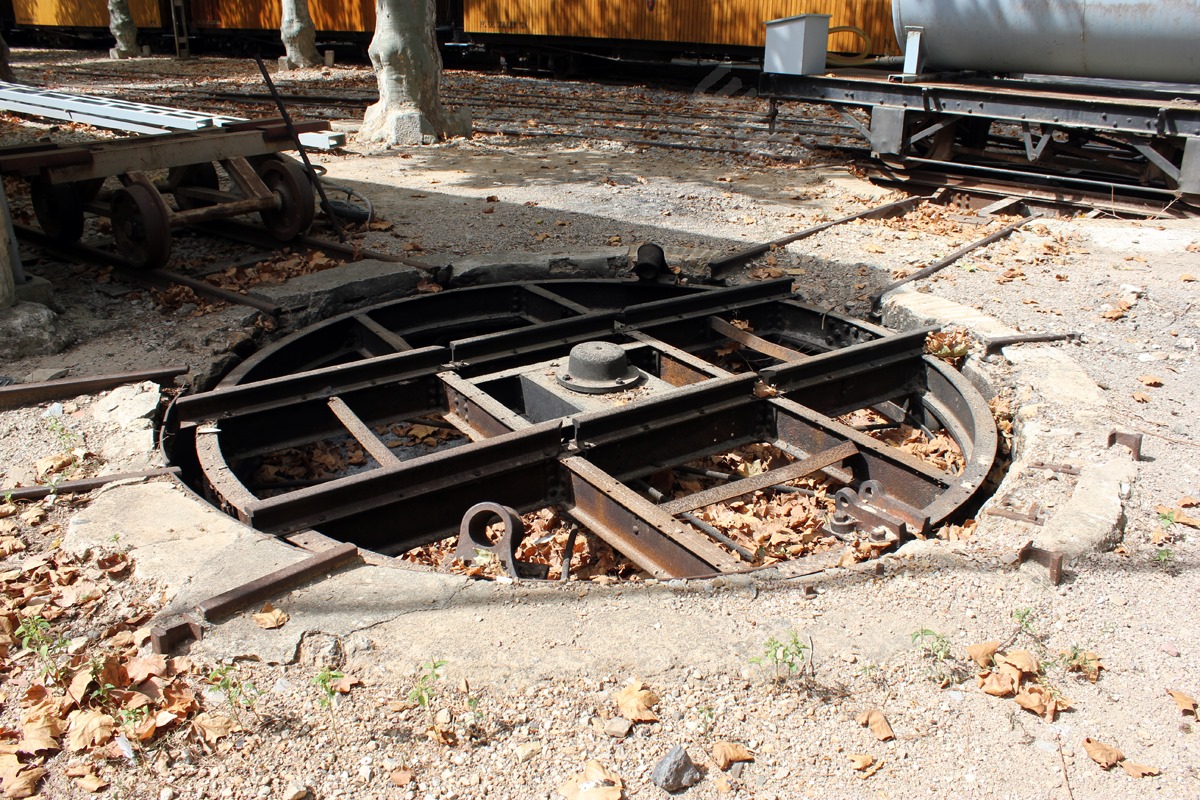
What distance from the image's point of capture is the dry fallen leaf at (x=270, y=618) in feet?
9.75

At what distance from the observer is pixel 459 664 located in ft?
9.34

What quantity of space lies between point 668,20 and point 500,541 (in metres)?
18.2

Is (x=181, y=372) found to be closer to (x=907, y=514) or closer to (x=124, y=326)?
(x=124, y=326)

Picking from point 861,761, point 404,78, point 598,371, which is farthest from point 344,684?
point 404,78

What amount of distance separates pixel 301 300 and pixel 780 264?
3633 millimetres

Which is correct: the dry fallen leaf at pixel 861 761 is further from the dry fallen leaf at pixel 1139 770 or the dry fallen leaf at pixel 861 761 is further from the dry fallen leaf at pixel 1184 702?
the dry fallen leaf at pixel 1184 702

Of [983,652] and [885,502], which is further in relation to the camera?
[885,502]

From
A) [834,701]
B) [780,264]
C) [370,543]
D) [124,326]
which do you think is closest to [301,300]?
[124,326]

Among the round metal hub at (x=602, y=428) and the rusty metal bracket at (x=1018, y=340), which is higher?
the rusty metal bracket at (x=1018, y=340)

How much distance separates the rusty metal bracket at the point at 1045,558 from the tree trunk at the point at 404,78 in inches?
454

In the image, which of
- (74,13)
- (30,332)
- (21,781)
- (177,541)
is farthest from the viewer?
(74,13)

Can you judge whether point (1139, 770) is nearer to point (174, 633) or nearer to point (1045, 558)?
point (1045, 558)

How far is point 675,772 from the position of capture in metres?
2.47

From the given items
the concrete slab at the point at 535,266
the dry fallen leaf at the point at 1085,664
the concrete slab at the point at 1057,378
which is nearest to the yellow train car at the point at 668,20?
the concrete slab at the point at 535,266
